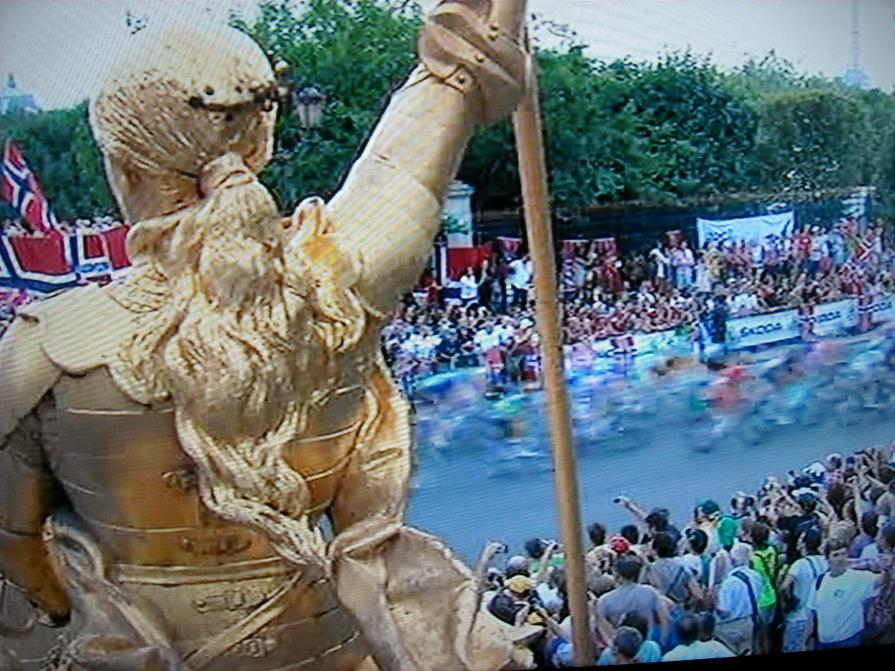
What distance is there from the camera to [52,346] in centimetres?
218

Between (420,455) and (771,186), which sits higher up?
(771,186)

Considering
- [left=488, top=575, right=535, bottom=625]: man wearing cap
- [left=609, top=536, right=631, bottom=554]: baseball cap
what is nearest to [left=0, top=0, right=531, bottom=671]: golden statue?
[left=488, top=575, right=535, bottom=625]: man wearing cap

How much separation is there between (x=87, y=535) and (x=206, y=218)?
1.63 feet

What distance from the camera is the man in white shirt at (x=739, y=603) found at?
283 centimetres

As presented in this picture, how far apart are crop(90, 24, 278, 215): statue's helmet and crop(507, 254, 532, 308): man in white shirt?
1.69 feet

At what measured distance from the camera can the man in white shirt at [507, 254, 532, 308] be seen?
256cm

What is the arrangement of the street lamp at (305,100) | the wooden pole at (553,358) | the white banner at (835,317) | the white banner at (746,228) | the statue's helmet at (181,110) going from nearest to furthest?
the statue's helmet at (181,110)
the street lamp at (305,100)
the wooden pole at (553,358)
the white banner at (746,228)
the white banner at (835,317)

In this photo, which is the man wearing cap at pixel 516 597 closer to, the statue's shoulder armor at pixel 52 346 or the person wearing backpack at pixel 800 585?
the person wearing backpack at pixel 800 585

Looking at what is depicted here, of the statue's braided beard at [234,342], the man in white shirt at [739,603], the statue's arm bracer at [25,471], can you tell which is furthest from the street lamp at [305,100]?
the man in white shirt at [739,603]

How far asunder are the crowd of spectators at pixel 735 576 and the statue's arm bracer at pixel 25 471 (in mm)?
711

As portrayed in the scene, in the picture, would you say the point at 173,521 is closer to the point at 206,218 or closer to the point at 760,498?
the point at 206,218

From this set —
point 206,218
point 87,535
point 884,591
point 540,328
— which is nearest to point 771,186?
point 540,328

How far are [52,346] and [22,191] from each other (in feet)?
1.03

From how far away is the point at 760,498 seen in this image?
2852 mm
